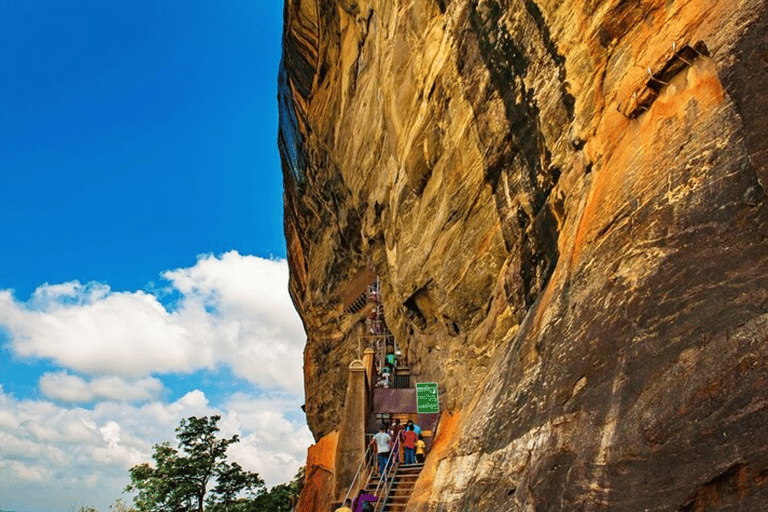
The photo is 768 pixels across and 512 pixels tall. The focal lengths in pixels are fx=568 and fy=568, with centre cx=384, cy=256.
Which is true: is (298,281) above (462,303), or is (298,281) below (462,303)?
above

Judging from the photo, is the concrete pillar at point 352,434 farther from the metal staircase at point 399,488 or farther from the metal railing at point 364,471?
the metal staircase at point 399,488

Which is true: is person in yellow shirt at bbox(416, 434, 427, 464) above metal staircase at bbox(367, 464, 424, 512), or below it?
above

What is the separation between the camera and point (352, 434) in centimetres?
1772

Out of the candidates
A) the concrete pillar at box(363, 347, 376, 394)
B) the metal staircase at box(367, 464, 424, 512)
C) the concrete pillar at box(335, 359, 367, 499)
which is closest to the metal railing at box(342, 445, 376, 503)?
the concrete pillar at box(335, 359, 367, 499)

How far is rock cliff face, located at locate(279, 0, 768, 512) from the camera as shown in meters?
4.96

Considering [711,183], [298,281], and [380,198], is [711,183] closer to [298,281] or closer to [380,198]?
[380,198]

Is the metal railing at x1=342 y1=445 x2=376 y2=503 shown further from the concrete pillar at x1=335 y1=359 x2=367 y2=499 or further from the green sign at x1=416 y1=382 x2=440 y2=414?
the green sign at x1=416 y1=382 x2=440 y2=414

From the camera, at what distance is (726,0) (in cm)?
652

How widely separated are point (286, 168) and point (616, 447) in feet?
111

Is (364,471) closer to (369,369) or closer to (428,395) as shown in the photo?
(428,395)

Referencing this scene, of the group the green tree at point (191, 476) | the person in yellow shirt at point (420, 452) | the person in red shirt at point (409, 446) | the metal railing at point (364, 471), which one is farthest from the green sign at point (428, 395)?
the green tree at point (191, 476)

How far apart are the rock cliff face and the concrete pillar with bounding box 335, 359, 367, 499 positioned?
7.99ft

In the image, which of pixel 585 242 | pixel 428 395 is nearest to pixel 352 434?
pixel 428 395

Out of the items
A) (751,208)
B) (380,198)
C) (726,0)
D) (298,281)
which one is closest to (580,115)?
(726,0)
